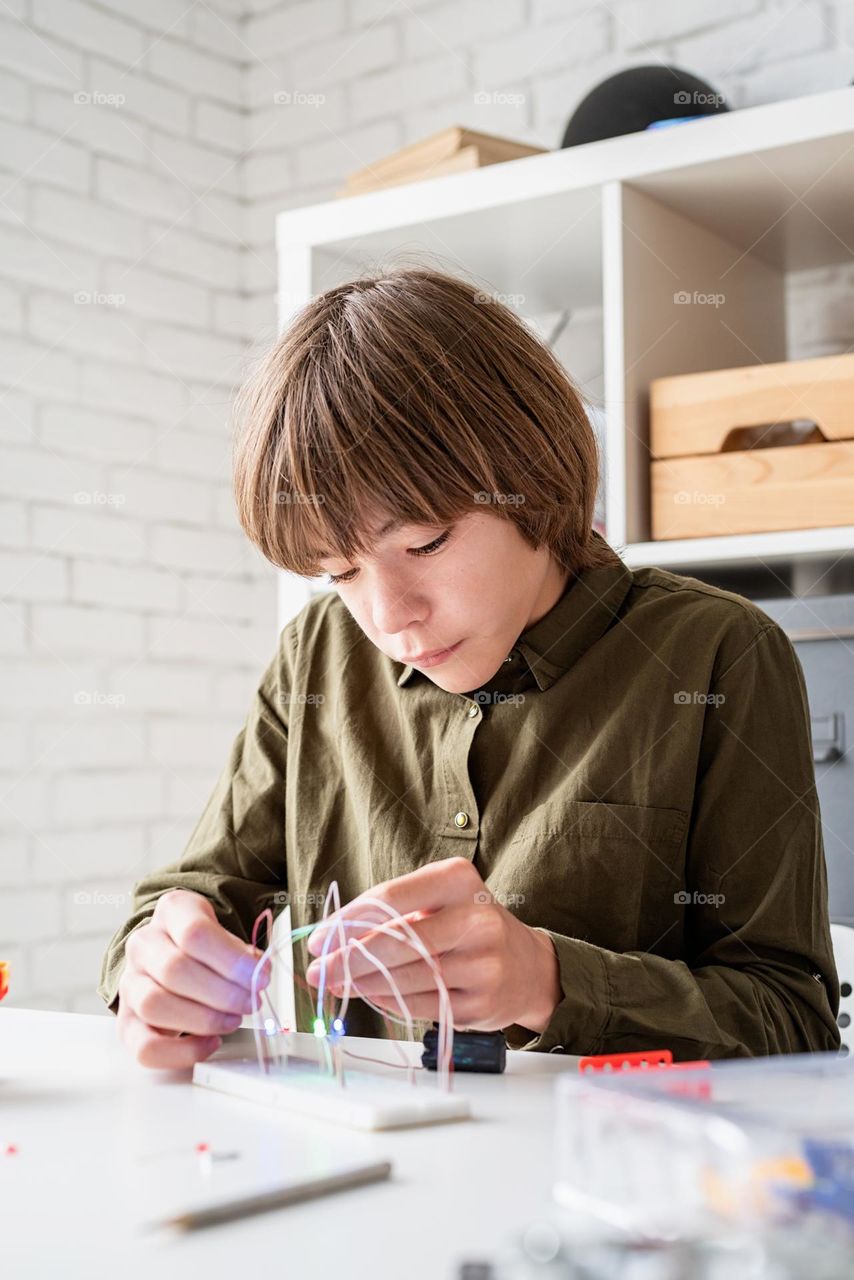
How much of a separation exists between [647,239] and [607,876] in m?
0.96

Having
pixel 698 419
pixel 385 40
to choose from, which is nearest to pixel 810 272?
pixel 698 419

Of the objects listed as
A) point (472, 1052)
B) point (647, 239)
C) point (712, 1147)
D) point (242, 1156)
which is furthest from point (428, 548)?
point (647, 239)

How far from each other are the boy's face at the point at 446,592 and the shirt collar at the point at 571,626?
0.02 metres

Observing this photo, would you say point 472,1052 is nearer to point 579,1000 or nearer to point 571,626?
point 579,1000

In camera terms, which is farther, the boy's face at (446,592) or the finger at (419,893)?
the boy's face at (446,592)

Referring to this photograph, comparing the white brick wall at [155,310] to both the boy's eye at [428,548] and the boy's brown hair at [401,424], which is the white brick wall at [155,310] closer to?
the boy's brown hair at [401,424]

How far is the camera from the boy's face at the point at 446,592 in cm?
104

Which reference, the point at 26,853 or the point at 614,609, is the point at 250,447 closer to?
the point at 614,609

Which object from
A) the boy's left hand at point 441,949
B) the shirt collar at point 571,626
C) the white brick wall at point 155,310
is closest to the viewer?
the boy's left hand at point 441,949

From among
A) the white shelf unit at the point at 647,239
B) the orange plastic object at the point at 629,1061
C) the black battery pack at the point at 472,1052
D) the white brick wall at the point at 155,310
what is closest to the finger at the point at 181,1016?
the black battery pack at the point at 472,1052

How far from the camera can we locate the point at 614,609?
3.92 feet

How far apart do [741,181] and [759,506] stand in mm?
416

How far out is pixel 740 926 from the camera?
103cm

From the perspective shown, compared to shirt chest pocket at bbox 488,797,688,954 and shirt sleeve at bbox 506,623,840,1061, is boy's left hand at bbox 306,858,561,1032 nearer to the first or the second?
shirt sleeve at bbox 506,623,840,1061
